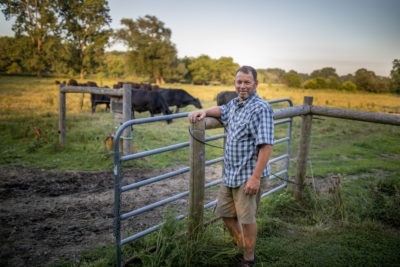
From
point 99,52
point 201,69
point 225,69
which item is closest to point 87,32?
point 99,52

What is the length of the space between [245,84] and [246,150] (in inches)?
20.4

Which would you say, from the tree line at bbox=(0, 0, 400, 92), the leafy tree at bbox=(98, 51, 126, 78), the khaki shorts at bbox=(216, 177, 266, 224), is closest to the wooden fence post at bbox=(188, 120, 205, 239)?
the khaki shorts at bbox=(216, 177, 266, 224)

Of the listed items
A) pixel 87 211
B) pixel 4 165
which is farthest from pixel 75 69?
pixel 87 211

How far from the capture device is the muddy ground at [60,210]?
308 centimetres

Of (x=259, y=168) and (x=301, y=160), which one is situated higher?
(x=259, y=168)

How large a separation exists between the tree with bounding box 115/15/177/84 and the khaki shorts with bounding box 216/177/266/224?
48943 millimetres

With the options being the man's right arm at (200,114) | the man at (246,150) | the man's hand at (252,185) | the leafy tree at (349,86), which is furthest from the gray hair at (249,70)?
the leafy tree at (349,86)

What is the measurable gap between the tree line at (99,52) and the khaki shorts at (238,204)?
32.5ft

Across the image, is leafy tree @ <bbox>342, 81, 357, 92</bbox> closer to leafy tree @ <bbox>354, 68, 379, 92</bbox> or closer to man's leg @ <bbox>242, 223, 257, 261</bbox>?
leafy tree @ <bbox>354, 68, 379, 92</bbox>

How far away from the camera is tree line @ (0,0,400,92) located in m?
23.2

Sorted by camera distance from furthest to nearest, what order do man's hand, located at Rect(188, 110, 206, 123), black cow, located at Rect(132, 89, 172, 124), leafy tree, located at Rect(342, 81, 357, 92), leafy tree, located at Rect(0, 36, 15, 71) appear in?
leafy tree, located at Rect(342, 81, 357, 92)
leafy tree, located at Rect(0, 36, 15, 71)
black cow, located at Rect(132, 89, 172, 124)
man's hand, located at Rect(188, 110, 206, 123)

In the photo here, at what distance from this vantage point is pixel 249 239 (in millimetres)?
2391

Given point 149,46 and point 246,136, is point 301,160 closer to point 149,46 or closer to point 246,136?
point 246,136

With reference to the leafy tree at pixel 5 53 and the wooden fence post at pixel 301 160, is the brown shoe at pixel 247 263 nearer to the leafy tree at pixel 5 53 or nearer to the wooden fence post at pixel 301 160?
the wooden fence post at pixel 301 160
